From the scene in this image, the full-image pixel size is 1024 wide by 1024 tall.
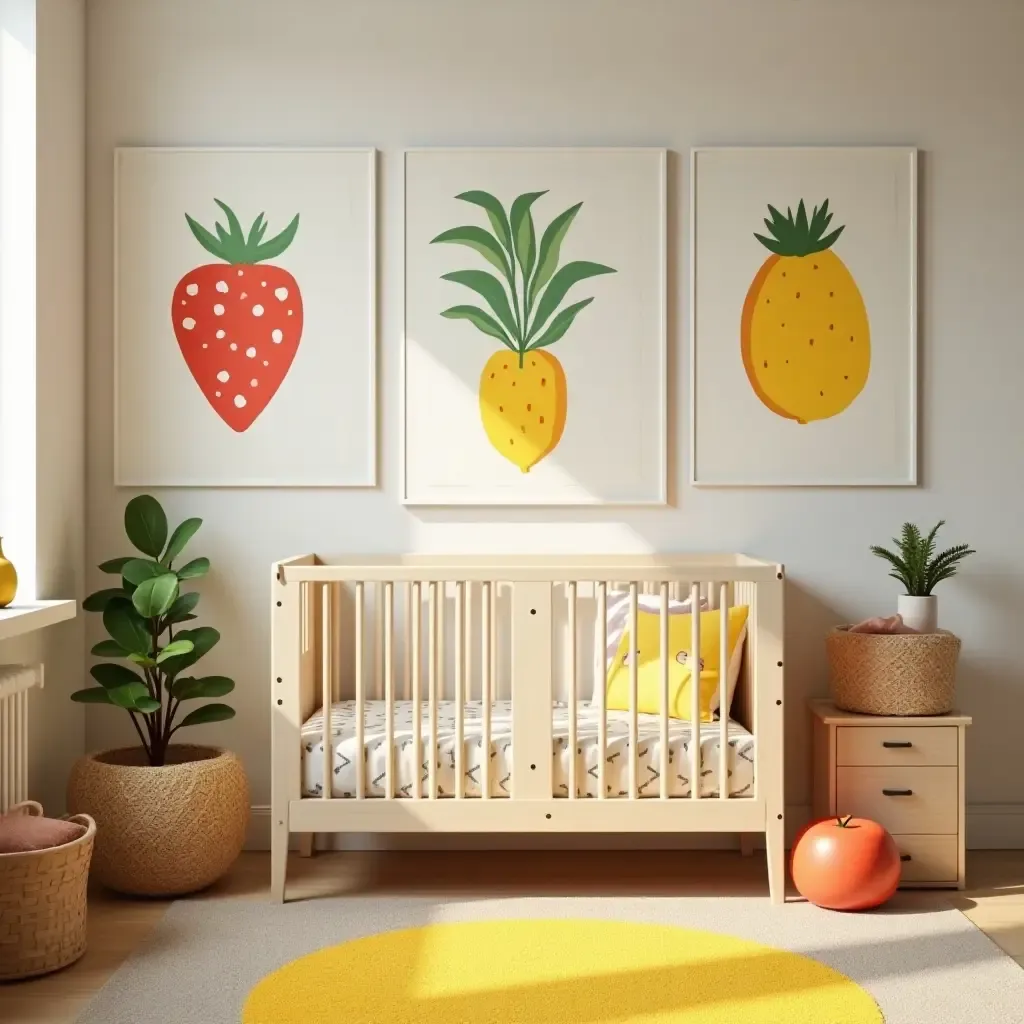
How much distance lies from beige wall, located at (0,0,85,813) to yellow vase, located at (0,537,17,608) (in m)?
0.18

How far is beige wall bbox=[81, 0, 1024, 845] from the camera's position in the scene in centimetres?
343

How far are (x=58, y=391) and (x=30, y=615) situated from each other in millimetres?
716

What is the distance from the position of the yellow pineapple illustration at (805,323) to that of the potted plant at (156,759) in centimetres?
161

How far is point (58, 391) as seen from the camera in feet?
10.6

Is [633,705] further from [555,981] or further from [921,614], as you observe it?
[921,614]

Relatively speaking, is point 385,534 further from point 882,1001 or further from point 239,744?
point 882,1001

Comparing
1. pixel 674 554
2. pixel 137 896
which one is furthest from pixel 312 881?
pixel 674 554

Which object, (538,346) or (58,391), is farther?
(538,346)

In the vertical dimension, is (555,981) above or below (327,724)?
below

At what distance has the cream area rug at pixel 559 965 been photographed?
2250 millimetres

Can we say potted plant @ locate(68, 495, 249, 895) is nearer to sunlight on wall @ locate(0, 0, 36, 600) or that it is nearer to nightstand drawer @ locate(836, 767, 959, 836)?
sunlight on wall @ locate(0, 0, 36, 600)

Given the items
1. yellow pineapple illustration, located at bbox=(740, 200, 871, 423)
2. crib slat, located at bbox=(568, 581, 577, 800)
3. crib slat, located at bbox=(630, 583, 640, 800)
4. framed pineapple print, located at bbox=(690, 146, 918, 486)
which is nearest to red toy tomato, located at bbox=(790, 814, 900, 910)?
crib slat, located at bbox=(630, 583, 640, 800)

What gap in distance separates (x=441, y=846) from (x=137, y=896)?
84 centimetres

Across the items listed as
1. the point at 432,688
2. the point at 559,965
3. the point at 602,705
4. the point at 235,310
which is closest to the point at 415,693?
the point at 432,688
